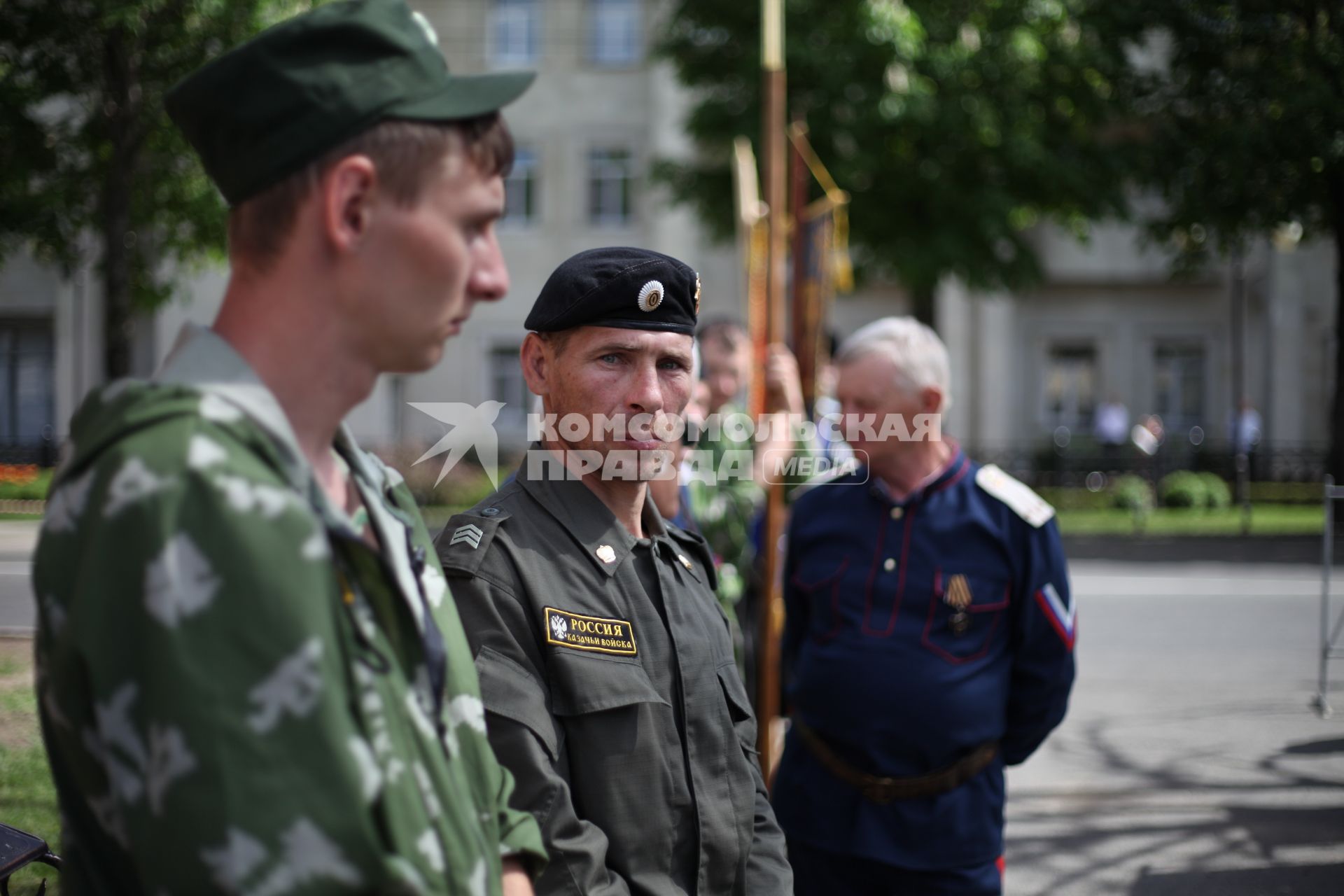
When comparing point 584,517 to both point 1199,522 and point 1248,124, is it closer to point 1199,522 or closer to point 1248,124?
point 1199,522

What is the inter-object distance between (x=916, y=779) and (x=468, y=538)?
5.56 feet

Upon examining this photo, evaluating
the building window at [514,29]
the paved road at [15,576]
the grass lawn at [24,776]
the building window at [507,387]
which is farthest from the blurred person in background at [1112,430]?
the grass lawn at [24,776]

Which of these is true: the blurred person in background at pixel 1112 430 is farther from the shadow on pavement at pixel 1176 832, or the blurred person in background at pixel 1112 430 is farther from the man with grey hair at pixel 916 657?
the man with grey hair at pixel 916 657

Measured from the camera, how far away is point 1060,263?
96.8 feet

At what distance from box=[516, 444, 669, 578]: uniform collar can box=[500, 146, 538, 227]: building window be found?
2705cm

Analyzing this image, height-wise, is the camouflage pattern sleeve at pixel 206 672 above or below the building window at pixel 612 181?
below

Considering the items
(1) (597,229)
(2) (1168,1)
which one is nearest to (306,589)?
(2) (1168,1)

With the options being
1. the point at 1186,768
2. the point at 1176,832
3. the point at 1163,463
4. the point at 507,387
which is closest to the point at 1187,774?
the point at 1186,768

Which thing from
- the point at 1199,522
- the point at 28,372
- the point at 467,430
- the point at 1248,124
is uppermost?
the point at 1248,124

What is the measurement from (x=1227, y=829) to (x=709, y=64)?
17.5m

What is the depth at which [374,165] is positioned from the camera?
1135mm

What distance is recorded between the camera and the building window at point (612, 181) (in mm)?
28625

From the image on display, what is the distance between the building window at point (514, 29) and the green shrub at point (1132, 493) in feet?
54.8

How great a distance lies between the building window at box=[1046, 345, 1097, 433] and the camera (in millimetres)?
30844
